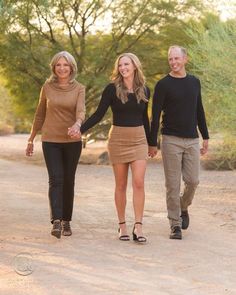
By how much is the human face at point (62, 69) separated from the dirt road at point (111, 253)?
5.65 ft

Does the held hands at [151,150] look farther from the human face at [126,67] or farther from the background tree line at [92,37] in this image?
the background tree line at [92,37]

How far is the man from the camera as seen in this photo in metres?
6.28

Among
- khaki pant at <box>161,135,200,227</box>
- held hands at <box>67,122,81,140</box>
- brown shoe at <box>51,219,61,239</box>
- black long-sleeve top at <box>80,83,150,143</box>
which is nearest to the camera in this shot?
held hands at <box>67,122,81,140</box>

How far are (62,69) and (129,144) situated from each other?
106cm

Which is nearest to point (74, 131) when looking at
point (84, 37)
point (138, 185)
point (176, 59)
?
point (138, 185)

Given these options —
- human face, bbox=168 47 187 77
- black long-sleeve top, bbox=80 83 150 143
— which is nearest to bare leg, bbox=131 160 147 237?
black long-sleeve top, bbox=80 83 150 143

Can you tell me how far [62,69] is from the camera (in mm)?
6207

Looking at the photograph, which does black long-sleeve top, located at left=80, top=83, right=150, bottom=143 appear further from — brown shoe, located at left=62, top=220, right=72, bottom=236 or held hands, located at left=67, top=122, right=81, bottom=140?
brown shoe, located at left=62, top=220, right=72, bottom=236

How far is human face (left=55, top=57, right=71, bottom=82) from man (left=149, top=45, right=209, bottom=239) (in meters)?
0.96

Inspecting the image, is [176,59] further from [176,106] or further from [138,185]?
[138,185]

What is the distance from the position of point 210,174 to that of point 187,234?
377 inches

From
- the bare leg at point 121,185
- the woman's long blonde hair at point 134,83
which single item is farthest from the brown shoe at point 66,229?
the woman's long blonde hair at point 134,83

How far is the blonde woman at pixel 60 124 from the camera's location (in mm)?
6195

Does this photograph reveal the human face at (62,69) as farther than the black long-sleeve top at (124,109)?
Yes
